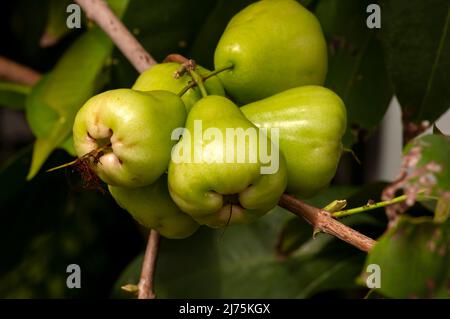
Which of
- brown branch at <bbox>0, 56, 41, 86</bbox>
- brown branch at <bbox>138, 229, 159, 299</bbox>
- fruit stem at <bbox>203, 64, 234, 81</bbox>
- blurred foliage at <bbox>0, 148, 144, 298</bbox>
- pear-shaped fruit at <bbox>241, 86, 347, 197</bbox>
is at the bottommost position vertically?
blurred foliage at <bbox>0, 148, 144, 298</bbox>

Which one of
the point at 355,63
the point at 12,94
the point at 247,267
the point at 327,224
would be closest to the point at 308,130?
the point at 327,224

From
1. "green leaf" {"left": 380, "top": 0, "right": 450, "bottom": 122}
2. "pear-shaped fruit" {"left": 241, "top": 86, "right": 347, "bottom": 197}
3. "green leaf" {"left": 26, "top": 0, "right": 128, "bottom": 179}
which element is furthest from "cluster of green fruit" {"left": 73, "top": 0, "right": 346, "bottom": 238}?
"green leaf" {"left": 26, "top": 0, "right": 128, "bottom": 179}

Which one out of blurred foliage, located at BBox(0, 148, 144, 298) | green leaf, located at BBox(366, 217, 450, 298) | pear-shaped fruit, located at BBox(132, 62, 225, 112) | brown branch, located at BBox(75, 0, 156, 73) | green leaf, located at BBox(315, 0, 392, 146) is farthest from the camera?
blurred foliage, located at BBox(0, 148, 144, 298)

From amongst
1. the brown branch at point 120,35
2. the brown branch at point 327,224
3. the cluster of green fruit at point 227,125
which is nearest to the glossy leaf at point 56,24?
the brown branch at point 120,35

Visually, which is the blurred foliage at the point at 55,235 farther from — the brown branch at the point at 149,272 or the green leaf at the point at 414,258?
the green leaf at the point at 414,258

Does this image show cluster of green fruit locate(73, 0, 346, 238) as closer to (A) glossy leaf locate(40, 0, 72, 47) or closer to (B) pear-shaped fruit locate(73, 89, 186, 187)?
(B) pear-shaped fruit locate(73, 89, 186, 187)
